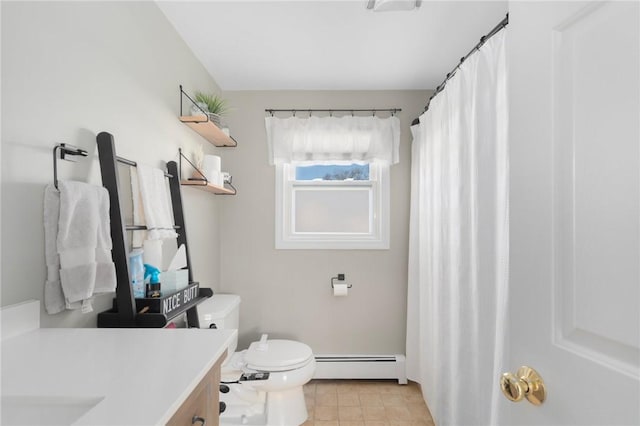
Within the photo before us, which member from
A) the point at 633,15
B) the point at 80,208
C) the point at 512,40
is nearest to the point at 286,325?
the point at 80,208

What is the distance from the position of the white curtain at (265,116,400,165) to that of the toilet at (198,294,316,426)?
4.37ft

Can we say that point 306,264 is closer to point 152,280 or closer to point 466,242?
point 466,242

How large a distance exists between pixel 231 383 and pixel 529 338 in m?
1.87

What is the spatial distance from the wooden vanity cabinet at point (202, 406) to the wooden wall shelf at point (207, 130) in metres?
1.51

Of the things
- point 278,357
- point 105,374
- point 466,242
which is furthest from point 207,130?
point 105,374

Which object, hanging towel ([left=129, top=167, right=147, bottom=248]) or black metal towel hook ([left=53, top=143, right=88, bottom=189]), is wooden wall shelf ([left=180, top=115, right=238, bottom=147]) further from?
black metal towel hook ([left=53, top=143, right=88, bottom=189])

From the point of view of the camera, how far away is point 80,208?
1109 mm

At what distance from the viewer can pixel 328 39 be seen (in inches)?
83.7

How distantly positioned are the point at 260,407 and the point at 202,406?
1.50 m

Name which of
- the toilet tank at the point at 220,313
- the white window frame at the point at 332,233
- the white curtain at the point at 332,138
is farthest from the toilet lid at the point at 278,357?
Result: the white curtain at the point at 332,138

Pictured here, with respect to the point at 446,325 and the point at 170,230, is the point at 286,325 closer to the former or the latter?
the point at 446,325

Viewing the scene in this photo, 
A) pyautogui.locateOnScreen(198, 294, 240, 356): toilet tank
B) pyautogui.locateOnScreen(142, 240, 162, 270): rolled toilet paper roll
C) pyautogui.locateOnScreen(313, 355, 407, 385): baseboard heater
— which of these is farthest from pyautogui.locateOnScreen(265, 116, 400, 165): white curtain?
pyautogui.locateOnScreen(313, 355, 407, 385): baseboard heater

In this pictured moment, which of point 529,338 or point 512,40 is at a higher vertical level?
point 512,40

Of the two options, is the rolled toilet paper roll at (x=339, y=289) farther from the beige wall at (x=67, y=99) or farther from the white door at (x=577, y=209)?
the white door at (x=577, y=209)
